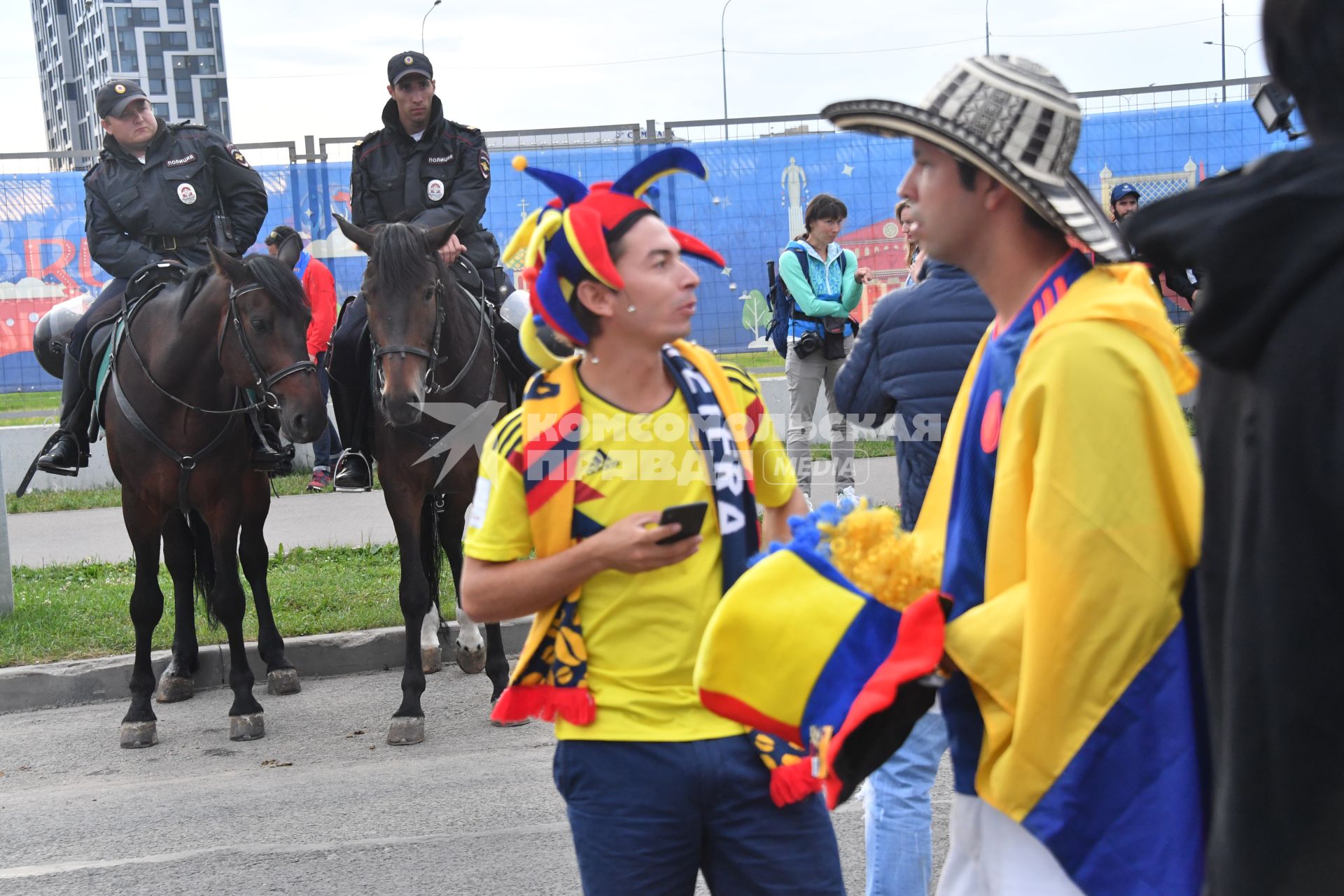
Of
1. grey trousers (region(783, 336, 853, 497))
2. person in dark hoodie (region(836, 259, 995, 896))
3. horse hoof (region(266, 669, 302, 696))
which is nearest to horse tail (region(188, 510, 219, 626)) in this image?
horse hoof (region(266, 669, 302, 696))

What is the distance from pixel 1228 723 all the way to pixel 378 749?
5.43m

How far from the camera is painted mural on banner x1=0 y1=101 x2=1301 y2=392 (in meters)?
15.5

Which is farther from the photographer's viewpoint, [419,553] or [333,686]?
[333,686]

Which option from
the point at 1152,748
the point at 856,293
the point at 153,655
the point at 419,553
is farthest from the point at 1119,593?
the point at 856,293

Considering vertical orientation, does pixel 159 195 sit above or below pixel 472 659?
above

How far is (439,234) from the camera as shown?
698 centimetres

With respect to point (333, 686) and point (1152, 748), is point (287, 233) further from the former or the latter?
point (1152, 748)

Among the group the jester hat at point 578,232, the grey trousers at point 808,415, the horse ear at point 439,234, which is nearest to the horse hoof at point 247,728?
the horse ear at point 439,234

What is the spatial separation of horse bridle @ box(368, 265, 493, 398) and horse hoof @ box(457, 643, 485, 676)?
5.18ft

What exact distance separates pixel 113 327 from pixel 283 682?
2.25 metres

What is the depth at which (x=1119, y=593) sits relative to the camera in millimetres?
1748

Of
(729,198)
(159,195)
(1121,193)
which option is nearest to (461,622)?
(159,195)

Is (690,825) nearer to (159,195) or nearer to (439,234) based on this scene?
(439,234)

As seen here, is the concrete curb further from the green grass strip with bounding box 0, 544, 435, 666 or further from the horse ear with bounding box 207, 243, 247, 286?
the horse ear with bounding box 207, 243, 247, 286
